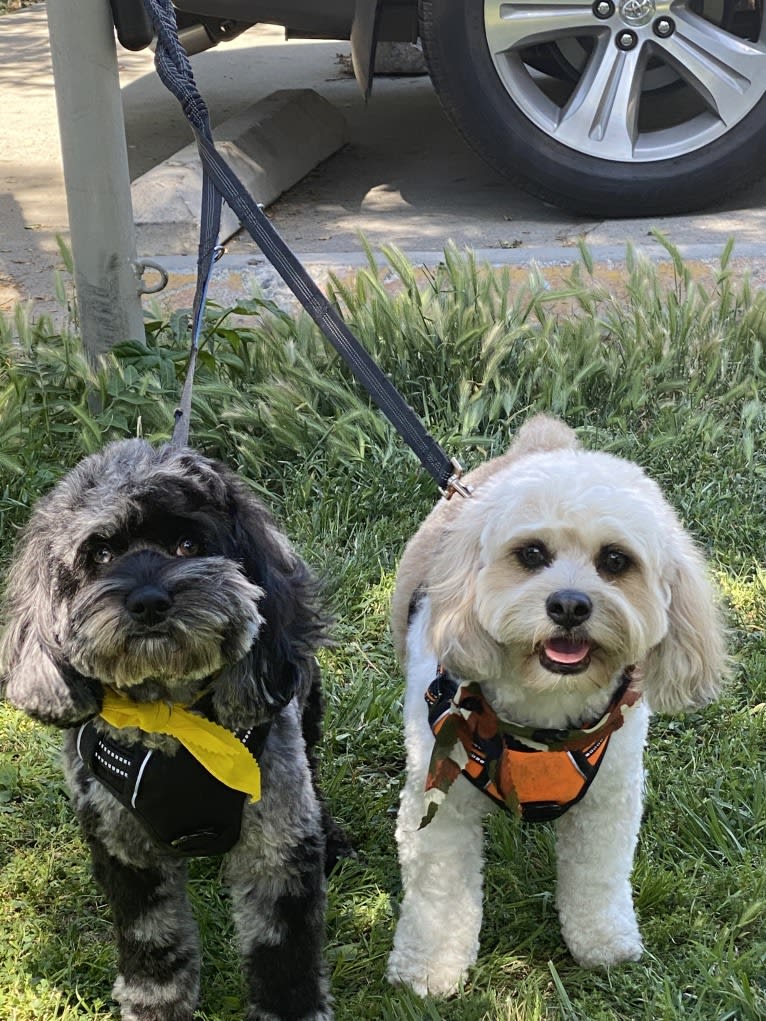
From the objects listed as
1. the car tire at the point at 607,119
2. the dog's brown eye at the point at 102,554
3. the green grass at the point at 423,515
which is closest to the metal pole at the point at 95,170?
the green grass at the point at 423,515

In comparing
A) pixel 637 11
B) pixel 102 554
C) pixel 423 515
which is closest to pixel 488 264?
pixel 423 515

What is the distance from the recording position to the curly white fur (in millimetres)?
2207

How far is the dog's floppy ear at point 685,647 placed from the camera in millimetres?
2342

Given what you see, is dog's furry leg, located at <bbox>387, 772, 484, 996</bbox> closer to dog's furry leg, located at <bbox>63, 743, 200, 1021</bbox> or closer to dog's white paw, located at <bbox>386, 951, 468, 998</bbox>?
dog's white paw, located at <bbox>386, 951, 468, 998</bbox>

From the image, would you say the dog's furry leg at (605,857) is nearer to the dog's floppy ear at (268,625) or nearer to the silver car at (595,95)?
the dog's floppy ear at (268,625)

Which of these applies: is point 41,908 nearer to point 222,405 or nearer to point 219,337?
point 222,405

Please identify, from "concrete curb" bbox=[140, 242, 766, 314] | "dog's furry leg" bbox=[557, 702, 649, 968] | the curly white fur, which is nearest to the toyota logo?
"concrete curb" bbox=[140, 242, 766, 314]

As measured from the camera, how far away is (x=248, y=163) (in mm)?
6457

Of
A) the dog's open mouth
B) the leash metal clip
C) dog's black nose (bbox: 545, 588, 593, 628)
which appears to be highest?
dog's black nose (bbox: 545, 588, 593, 628)

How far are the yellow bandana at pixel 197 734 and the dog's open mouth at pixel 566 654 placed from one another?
60 centimetres

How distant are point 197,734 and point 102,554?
38 centimetres

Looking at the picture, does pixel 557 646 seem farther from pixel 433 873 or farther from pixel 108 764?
pixel 108 764

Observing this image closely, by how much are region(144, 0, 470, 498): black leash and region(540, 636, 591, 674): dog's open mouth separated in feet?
1.98

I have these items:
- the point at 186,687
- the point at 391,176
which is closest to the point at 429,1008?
the point at 186,687
